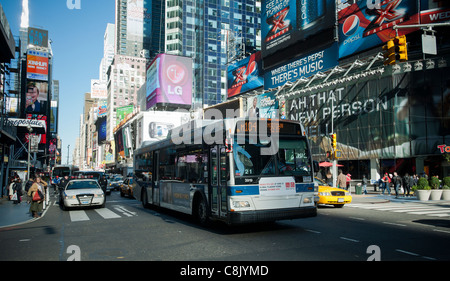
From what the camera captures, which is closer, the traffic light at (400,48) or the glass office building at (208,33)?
the traffic light at (400,48)

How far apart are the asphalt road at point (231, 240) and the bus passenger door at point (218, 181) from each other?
71cm

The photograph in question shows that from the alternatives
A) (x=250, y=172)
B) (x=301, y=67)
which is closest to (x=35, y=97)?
(x=301, y=67)

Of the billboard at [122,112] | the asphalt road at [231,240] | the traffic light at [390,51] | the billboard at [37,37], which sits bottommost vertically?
the asphalt road at [231,240]

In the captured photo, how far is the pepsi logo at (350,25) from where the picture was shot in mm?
39056

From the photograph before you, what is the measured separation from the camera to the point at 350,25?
130 ft

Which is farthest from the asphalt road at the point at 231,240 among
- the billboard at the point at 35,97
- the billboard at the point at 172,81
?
the billboard at the point at 172,81

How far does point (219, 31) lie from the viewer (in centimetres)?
10194

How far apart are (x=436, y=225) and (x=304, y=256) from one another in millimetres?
6545

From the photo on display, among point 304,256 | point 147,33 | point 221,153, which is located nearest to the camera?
point 304,256

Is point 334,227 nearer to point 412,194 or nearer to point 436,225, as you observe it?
point 436,225

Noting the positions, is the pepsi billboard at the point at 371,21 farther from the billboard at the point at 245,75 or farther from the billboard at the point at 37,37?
the billboard at the point at 37,37

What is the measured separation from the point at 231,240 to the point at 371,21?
35616mm

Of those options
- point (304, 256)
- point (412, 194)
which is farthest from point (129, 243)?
point (412, 194)

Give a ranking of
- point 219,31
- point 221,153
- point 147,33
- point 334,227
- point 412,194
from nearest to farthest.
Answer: point 221,153, point 334,227, point 412,194, point 219,31, point 147,33
